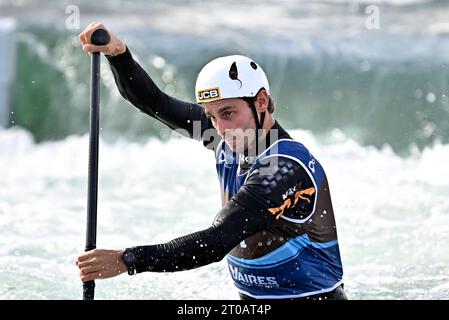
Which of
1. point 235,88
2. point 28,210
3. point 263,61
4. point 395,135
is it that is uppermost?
point 263,61

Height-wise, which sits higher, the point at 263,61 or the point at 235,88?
the point at 263,61

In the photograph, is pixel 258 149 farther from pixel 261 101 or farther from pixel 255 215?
pixel 255 215

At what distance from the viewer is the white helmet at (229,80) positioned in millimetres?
3209

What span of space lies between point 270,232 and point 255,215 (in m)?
0.25

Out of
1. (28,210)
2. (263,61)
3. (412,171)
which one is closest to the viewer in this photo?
(28,210)

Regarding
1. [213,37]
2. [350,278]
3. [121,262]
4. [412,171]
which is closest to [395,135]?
[412,171]

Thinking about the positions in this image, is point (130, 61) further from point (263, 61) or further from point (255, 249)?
point (263, 61)

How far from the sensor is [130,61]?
3760 millimetres

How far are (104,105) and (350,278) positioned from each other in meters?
6.40

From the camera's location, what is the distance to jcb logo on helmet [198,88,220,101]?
3.20 m

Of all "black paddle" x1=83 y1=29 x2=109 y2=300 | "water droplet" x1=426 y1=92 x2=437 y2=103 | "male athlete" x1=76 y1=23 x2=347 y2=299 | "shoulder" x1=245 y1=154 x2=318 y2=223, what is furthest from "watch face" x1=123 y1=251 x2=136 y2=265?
"water droplet" x1=426 y1=92 x2=437 y2=103

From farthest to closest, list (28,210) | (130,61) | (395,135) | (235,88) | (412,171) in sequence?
(395,135) < (412,171) < (28,210) < (130,61) < (235,88)

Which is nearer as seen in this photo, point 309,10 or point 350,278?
point 350,278
